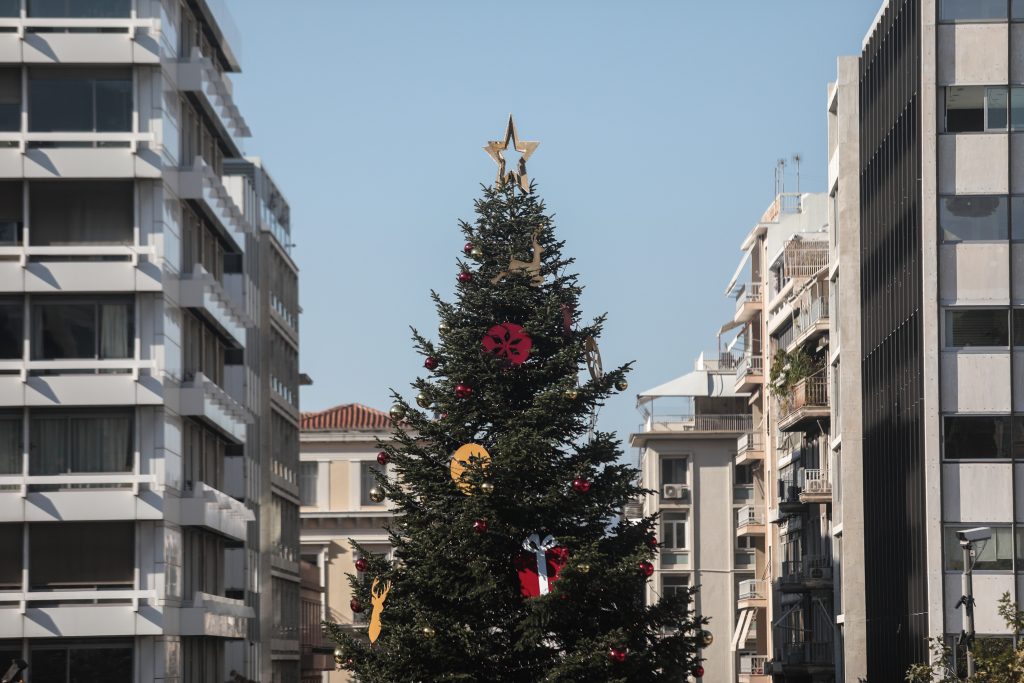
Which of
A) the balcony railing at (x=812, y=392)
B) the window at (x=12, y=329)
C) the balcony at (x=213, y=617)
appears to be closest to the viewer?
the window at (x=12, y=329)

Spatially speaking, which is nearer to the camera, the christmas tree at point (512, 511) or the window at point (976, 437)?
the christmas tree at point (512, 511)

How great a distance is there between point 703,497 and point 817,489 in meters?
36.5

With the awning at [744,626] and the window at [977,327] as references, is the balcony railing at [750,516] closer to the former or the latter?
the awning at [744,626]

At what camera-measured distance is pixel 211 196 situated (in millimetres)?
53281

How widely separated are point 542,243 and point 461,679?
8828 millimetres

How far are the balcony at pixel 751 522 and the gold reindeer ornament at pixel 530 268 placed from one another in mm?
53380

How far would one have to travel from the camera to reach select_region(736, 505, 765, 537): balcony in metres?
91.1

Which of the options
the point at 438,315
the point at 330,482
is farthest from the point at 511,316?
the point at 330,482

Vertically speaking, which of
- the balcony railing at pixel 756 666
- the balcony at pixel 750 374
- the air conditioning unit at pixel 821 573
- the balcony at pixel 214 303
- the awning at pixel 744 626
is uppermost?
the balcony at pixel 750 374

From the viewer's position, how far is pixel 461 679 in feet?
119

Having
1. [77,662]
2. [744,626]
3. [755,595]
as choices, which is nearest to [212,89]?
[77,662]

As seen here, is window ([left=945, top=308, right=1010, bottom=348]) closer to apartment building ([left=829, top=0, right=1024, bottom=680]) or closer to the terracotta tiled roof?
apartment building ([left=829, top=0, right=1024, bottom=680])

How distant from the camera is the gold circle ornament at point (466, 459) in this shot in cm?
3719

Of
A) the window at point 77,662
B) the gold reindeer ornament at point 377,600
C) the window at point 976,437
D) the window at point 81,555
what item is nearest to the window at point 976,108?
the window at point 976,437
